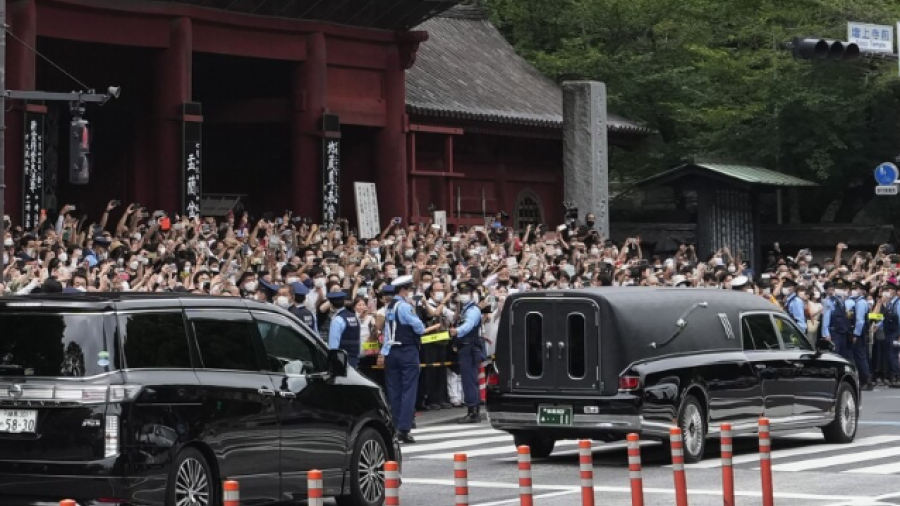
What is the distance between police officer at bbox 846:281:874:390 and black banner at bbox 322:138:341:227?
11.1 metres

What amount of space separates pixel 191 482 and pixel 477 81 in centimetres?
3375

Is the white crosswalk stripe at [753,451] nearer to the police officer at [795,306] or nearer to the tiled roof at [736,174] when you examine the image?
the police officer at [795,306]

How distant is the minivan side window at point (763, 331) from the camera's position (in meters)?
19.6

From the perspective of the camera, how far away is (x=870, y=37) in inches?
1109

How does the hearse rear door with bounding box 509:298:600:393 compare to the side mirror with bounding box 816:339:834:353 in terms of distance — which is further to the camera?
the side mirror with bounding box 816:339:834:353

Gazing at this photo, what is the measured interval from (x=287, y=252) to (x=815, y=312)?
30.3ft

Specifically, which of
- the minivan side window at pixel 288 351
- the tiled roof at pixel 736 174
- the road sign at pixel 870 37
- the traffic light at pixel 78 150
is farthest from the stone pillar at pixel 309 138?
the minivan side window at pixel 288 351

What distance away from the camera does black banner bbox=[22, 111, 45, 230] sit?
30.6 metres

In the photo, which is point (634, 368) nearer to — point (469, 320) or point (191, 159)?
point (469, 320)

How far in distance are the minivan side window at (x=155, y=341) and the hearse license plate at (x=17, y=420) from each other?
764mm

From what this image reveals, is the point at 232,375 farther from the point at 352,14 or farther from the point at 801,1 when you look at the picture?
the point at 801,1

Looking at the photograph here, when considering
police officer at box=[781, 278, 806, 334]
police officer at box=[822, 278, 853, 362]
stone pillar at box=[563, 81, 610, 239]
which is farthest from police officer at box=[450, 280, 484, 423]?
stone pillar at box=[563, 81, 610, 239]

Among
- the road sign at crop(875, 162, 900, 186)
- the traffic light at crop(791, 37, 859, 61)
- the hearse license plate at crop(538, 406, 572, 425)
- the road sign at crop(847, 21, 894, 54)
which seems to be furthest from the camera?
the road sign at crop(875, 162, 900, 186)

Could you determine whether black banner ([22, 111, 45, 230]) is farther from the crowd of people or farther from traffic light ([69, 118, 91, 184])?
traffic light ([69, 118, 91, 184])
